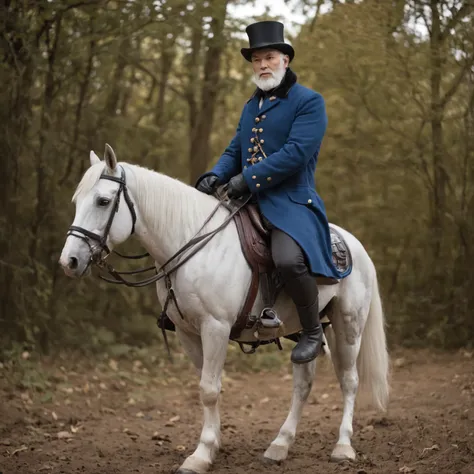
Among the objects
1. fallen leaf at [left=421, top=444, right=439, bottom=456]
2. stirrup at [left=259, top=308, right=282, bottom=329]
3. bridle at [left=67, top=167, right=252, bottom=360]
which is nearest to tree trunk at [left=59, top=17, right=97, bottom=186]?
bridle at [left=67, top=167, right=252, bottom=360]

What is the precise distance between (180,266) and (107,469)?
1.56m

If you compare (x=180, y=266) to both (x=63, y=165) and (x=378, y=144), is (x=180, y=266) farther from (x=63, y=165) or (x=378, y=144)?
(x=378, y=144)

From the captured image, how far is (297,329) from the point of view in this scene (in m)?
5.33

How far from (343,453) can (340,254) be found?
1.44 m

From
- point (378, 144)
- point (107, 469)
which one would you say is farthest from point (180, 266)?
point (378, 144)

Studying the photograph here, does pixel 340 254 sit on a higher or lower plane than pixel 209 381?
higher

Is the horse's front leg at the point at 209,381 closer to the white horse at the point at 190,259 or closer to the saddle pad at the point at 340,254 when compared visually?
the white horse at the point at 190,259

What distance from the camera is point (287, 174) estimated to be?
486cm

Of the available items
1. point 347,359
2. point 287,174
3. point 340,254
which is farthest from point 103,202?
point 347,359

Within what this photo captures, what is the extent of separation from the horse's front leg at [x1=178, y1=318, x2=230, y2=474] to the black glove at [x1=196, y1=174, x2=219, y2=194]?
97 centimetres

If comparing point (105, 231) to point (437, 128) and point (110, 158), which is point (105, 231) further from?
point (437, 128)

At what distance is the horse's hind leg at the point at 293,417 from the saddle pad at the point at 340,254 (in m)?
0.82

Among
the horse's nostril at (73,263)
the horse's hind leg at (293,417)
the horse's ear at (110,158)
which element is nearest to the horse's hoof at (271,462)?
the horse's hind leg at (293,417)

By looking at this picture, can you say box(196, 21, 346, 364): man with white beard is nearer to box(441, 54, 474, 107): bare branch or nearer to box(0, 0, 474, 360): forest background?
box(0, 0, 474, 360): forest background
